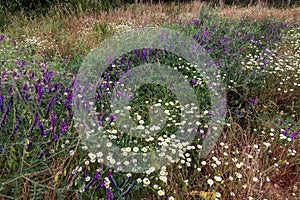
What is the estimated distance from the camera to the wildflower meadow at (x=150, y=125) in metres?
1.50

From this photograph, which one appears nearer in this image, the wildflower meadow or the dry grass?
the wildflower meadow

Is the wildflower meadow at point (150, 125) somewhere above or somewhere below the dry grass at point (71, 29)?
below

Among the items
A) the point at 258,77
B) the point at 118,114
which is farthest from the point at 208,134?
the point at 258,77

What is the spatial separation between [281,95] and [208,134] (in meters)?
1.30

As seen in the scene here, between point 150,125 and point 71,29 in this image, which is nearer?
point 150,125

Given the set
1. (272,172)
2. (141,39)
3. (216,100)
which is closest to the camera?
(272,172)

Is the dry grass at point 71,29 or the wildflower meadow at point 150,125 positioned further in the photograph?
the dry grass at point 71,29

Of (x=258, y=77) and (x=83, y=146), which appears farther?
(x=258, y=77)

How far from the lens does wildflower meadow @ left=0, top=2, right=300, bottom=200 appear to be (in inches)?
59.2

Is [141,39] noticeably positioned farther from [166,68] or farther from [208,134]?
[208,134]

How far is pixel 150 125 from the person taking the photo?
6.77 feet

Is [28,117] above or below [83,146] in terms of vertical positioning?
above

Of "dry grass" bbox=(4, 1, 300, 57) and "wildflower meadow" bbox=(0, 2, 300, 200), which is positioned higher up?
"dry grass" bbox=(4, 1, 300, 57)

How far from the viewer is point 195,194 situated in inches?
64.8
